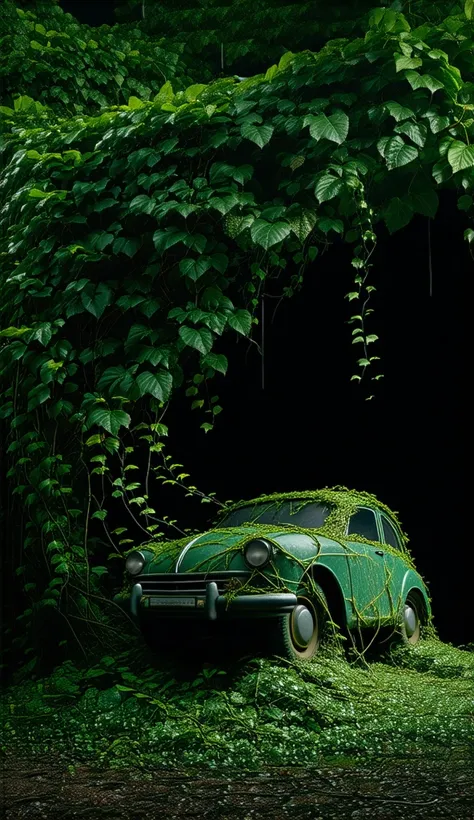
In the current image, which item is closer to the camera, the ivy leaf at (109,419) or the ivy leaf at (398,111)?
the ivy leaf at (398,111)

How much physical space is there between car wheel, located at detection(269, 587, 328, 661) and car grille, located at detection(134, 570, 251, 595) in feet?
1.15

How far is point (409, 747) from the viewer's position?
3.91 meters

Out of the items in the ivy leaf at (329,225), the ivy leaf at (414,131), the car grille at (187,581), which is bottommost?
the car grille at (187,581)

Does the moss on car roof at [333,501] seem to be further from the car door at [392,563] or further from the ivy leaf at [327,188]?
the ivy leaf at [327,188]

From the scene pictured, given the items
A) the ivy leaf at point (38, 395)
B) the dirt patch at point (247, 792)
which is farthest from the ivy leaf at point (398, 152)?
the dirt patch at point (247, 792)

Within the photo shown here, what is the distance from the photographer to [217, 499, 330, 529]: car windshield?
19.8ft

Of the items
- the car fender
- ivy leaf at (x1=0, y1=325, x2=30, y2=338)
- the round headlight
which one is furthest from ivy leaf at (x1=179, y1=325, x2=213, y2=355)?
the car fender

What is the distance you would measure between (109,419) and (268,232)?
1.37 metres

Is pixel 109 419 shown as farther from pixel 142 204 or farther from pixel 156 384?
pixel 142 204

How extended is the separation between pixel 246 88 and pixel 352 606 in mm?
3299

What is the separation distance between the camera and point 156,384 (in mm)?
4738

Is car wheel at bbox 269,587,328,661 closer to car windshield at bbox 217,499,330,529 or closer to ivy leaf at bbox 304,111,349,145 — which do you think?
car windshield at bbox 217,499,330,529

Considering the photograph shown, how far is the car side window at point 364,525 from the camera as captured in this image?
6.24m

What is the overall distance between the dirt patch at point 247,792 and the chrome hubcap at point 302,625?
1255 millimetres
